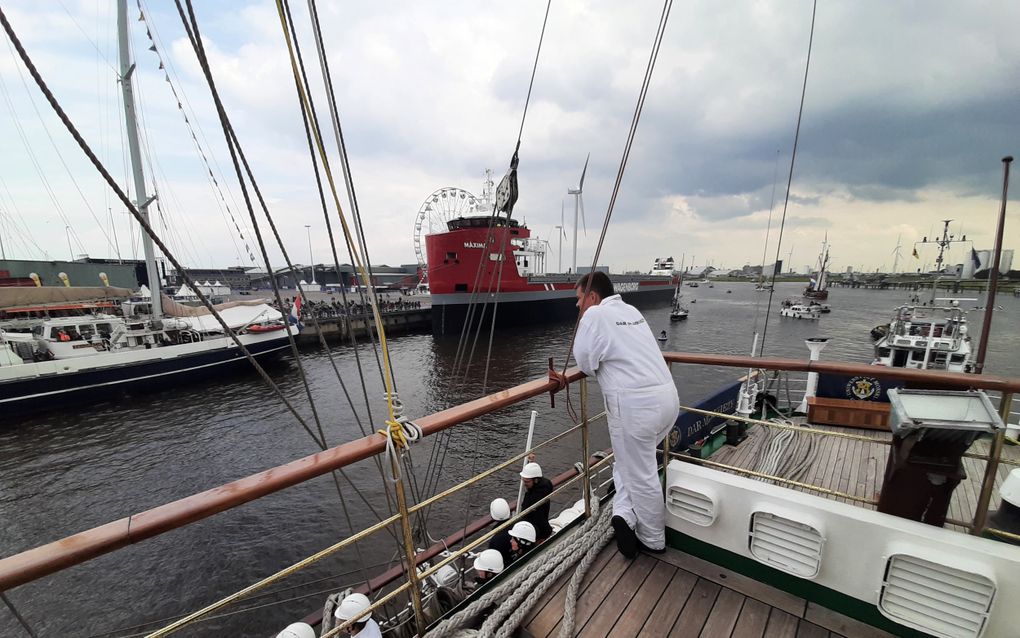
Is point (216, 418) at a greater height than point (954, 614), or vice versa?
point (954, 614)

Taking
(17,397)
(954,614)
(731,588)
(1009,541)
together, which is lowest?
(17,397)

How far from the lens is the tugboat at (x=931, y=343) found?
1040cm

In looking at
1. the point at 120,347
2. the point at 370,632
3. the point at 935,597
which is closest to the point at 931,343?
the point at 935,597

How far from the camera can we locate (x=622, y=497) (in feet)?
7.24

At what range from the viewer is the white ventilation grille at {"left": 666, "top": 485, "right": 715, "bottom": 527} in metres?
2.05

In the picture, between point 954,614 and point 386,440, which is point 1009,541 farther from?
point 386,440

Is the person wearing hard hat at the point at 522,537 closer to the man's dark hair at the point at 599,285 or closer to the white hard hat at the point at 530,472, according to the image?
the white hard hat at the point at 530,472

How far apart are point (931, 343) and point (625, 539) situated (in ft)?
45.5

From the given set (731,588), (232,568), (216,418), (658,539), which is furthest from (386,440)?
(216,418)

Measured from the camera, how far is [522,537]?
3.20m

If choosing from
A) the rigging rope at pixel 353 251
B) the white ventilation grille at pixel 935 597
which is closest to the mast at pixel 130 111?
the rigging rope at pixel 353 251

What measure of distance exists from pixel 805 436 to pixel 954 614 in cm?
423

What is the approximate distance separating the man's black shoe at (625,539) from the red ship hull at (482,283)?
59.6ft

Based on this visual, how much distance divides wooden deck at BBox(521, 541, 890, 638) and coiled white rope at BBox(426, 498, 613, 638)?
66mm
